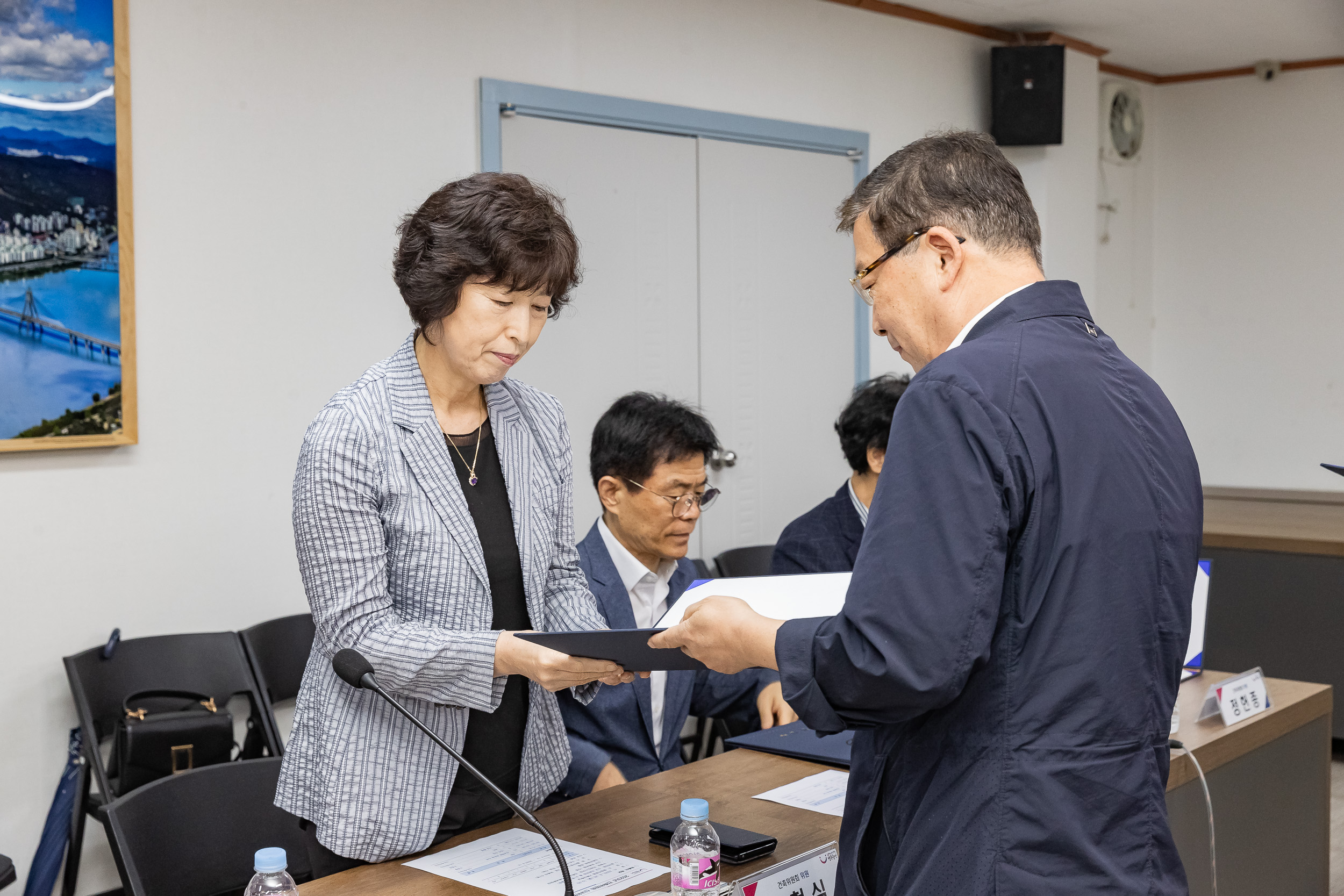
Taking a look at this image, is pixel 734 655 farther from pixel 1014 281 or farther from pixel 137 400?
pixel 137 400

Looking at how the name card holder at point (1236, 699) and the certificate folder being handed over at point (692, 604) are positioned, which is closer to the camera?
the certificate folder being handed over at point (692, 604)

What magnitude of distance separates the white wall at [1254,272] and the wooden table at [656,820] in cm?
512

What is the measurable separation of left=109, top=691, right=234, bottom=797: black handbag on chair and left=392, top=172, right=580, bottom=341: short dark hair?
160cm

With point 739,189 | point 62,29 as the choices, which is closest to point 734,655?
point 62,29

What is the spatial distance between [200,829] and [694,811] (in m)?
0.95

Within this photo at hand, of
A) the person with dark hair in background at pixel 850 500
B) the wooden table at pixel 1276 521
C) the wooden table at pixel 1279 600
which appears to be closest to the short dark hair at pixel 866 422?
the person with dark hair in background at pixel 850 500

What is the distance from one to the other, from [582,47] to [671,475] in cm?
206

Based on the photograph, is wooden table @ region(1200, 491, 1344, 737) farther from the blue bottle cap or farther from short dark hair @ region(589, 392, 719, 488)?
the blue bottle cap

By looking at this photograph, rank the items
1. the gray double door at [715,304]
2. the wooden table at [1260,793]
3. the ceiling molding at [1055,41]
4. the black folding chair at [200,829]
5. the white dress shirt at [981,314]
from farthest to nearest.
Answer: the ceiling molding at [1055,41] → the gray double door at [715,304] → the wooden table at [1260,793] → the black folding chair at [200,829] → the white dress shirt at [981,314]

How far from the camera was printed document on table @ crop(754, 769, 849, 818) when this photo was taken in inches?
77.2

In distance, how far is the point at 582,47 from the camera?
4.02 meters

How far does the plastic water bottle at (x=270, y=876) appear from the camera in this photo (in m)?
1.39

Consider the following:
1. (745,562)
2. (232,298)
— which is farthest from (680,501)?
(745,562)

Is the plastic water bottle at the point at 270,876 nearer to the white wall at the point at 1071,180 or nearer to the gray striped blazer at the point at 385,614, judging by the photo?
the gray striped blazer at the point at 385,614
